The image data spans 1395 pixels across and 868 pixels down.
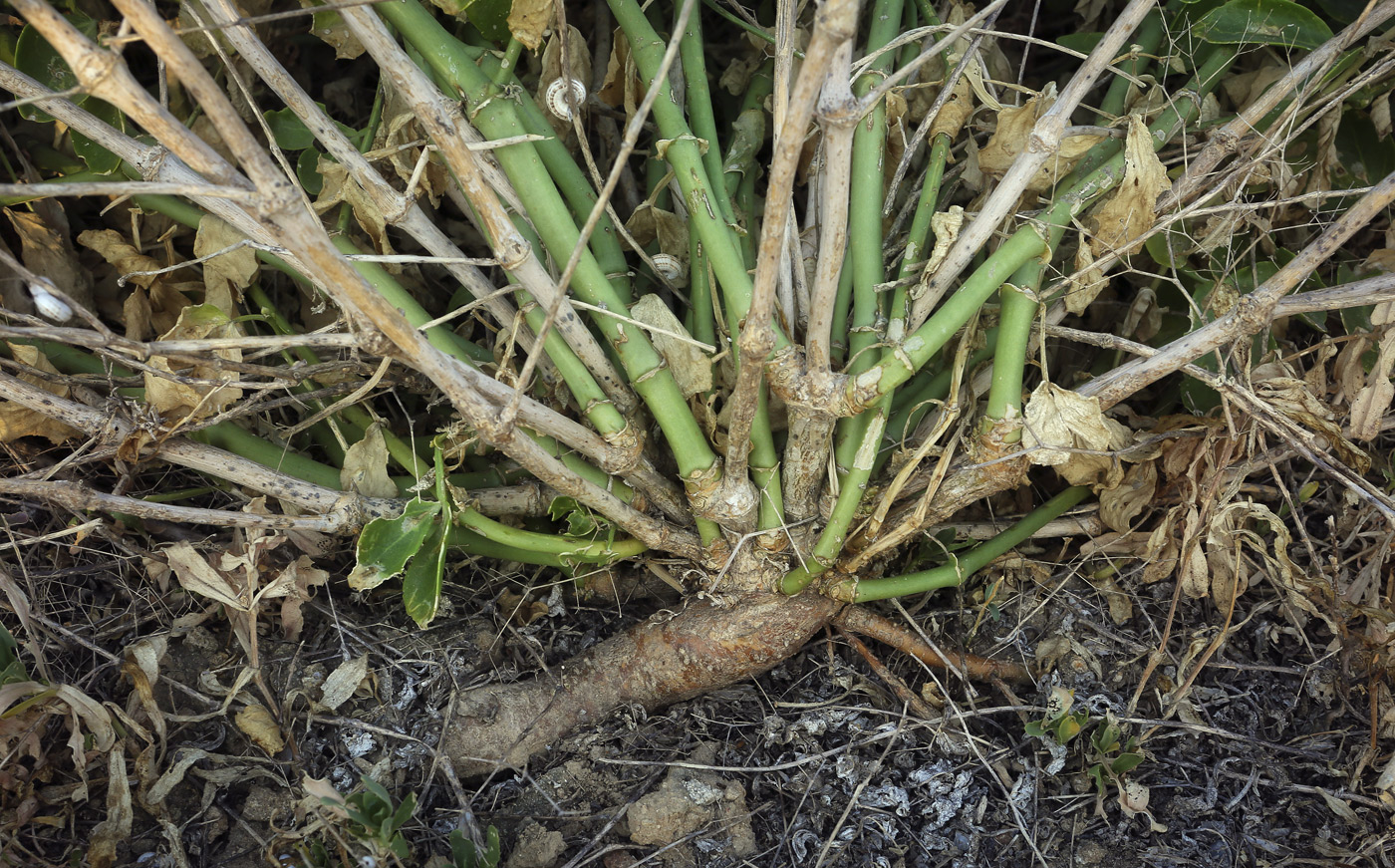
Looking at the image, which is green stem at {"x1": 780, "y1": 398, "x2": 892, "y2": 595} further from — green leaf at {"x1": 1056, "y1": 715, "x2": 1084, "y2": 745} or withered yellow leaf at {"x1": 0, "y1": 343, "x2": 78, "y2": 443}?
withered yellow leaf at {"x1": 0, "y1": 343, "x2": 78, "y2": 443}

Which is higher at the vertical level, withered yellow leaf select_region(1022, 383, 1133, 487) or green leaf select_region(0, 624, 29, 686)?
withered yellow leaf select_region(1022, 383, 1133, 487)

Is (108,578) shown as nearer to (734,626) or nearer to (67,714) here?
(67,714)

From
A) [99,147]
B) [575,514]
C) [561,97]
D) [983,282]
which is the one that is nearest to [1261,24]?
[983,282]

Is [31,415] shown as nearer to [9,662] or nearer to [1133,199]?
[9,662]

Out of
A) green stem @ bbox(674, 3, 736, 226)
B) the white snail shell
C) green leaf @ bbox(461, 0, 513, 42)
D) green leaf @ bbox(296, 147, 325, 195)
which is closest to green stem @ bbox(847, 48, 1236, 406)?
green stem @ bbox(674, 3, 736, 226)

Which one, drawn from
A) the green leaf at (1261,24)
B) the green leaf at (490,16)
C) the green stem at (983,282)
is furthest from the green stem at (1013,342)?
the green leaf at (490,16)

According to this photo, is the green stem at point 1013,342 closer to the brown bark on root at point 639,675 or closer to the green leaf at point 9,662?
the brown bark on root at point 639,675

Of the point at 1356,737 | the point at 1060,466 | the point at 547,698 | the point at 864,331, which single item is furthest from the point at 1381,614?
the point at 547,698
